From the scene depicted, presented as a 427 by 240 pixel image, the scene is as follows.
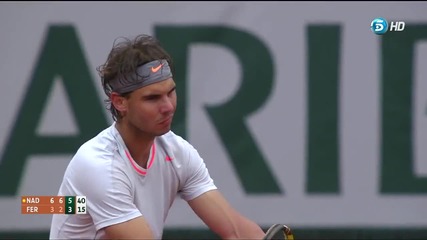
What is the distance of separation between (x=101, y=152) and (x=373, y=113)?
2470 millimetres

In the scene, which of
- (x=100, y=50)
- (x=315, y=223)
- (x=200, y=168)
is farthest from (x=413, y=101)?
(x=200, y=168)

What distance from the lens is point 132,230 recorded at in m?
3.67

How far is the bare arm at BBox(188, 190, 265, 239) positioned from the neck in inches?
10.8

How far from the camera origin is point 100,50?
5812mm

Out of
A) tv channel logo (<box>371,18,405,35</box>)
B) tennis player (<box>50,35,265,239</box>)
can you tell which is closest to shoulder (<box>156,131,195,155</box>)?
tennis player (<box>50,35,265,239</box>)

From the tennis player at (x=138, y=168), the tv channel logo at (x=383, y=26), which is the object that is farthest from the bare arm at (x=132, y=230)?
the tv channel logo at (x=383, y=26)

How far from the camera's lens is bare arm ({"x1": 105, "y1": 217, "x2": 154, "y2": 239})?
3.66 meters

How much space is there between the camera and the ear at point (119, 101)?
3.79m

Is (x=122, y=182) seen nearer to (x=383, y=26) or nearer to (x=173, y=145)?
(x=173, y=145)

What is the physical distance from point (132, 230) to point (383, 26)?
8.61 ft

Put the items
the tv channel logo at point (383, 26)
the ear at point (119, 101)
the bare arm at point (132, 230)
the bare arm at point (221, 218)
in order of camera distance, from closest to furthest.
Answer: the bare arm at point (132, 230)
the ear at point (119, 101)
the bare arm at point (221, 218)
the tv channel logo at point (383, 26)

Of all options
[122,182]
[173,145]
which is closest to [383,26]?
→ [173,145]

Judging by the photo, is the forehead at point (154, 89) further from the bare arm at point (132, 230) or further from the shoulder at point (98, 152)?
the bare arm at point (132, 230)

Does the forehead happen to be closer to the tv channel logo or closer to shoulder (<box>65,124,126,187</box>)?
shoulder (<box>65,124,126,187</box>)
